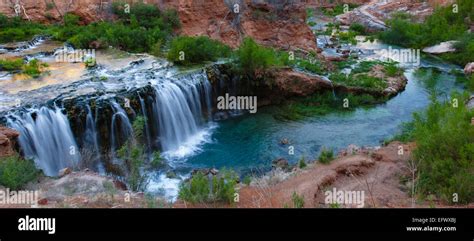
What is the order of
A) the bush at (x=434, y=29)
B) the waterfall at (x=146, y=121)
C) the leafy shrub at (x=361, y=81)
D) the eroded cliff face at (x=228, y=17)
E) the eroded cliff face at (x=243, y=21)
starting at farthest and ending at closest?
the bush at (x=434, y=29), the eroded cliff face at (x=243, y=21), the eroded cliff face at (x=228, y=17), the leafy shrub at (x=361, y=81), the waterfall at (x=146, y=121)

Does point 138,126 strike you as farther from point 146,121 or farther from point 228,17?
point 228,17

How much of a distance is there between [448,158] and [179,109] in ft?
26.5

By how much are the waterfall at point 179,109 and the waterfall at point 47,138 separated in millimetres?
2749

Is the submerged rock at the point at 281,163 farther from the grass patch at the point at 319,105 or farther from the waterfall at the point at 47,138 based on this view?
the waterfall at the point at 47,138

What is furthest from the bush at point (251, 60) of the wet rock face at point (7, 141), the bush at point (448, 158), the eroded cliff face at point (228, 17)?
the wet rock face at point (7, 141)

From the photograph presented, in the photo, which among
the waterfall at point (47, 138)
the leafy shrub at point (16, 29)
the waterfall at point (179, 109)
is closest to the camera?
the waterfall at point (47, 138)

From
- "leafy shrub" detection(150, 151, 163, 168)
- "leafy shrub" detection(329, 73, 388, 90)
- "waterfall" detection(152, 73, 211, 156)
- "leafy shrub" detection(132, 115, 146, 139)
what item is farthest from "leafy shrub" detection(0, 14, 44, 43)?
"leafy shrub" detection(329, 73, 388, 90)

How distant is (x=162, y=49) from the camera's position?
17.6m

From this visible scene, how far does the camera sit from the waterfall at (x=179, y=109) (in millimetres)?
13336

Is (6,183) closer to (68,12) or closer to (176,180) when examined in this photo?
(176,180)

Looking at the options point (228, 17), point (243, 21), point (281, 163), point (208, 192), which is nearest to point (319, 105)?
point (281, 163)

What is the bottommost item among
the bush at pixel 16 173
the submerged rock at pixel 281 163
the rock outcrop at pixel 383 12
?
the submerged rock at pixel 281 163

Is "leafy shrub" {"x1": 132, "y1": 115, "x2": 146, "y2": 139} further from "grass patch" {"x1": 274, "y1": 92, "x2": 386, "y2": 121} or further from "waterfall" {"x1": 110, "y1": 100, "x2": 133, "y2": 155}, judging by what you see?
"grass patch" {"x1": 274, "y1": 92, "x2": 386, "y2": 121}

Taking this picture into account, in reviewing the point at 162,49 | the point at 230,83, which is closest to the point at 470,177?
the point at 230,83
